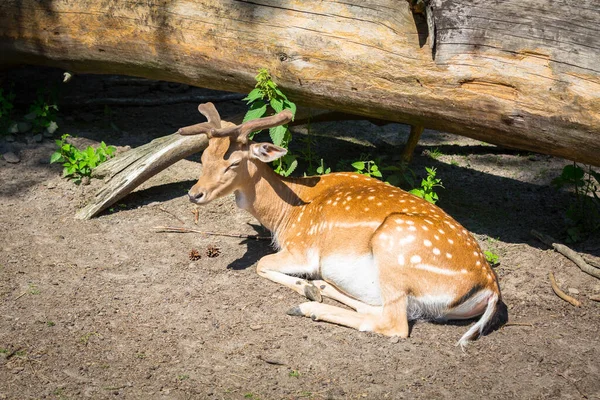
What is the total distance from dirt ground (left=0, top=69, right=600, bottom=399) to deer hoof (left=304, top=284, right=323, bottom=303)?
0.38 feet

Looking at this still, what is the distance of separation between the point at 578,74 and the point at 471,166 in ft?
7.87

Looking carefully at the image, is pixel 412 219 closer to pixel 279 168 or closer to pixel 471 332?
pixel 471 332

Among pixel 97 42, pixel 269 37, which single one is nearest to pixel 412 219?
pixel 269 37

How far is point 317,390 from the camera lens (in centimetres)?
391

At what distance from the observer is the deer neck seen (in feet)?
17.6

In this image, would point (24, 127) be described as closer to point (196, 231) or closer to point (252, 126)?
point (196, 231)

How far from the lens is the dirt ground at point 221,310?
399 cm

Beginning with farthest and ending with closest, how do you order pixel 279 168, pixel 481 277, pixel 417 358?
pixel 279 168 < pixel 481 277 < pixel 417 358

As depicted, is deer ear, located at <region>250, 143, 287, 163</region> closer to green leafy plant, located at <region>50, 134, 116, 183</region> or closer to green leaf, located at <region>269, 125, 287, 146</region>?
green leaf, located at <region>269, 125, 287, 146</region>

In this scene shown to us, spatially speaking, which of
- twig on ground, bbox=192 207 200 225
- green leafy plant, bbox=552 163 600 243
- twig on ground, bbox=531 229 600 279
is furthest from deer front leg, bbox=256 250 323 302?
green leafy plant, bbox=552 163 600 243

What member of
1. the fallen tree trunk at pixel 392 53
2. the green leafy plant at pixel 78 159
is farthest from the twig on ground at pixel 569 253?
the green leafy plant at pixel 78 159

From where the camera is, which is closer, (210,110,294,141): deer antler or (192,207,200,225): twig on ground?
(210,110,294,141): deer antler

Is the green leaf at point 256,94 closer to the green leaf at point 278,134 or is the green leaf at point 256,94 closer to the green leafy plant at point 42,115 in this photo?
the green leaf at point 278,134

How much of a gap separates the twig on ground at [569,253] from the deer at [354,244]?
0.84 metres
